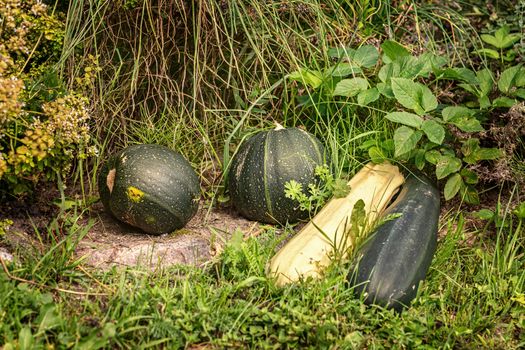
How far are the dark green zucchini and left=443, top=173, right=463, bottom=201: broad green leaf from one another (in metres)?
0.19

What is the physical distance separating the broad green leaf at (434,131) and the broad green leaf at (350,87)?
0.42 meters

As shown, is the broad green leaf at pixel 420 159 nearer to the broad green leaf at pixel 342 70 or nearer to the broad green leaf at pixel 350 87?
the broad green leaf at pixel 350 87

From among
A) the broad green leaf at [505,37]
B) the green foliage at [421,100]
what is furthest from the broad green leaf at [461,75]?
the broad green leaf at [505,37]

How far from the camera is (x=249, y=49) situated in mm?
3869

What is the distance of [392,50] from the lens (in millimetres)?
3514

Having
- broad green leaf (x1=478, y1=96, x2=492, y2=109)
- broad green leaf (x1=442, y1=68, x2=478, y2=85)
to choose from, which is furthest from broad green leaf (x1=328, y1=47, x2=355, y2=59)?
broad green leaf (x1=478, y1=96, x2=492, y2=109)

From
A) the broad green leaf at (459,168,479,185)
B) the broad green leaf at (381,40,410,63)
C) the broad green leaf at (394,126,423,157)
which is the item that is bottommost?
the broad green leaf at (459,168,479,185)

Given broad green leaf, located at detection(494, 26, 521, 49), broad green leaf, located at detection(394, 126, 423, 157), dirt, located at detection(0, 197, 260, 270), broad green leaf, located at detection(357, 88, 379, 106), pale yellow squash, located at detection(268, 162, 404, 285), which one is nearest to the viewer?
pale yellow squash, located at detection(268, 162, 404, 285)

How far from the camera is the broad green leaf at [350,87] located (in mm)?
3424

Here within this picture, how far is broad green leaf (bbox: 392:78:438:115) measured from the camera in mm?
3279

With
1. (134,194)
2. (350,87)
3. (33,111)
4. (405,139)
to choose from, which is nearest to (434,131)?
(405,139)

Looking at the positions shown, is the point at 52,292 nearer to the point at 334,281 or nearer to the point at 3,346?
the point at 3,346

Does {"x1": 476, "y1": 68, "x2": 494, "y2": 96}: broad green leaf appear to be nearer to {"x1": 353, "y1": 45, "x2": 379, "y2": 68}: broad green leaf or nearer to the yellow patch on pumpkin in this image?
{"x1": 353, "y1": 45, "x2": 379, "y2": 68}: broad green leaf

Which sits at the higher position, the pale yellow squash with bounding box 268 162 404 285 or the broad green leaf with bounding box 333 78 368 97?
the broad green leaf with bounding box 333 78 368 97
